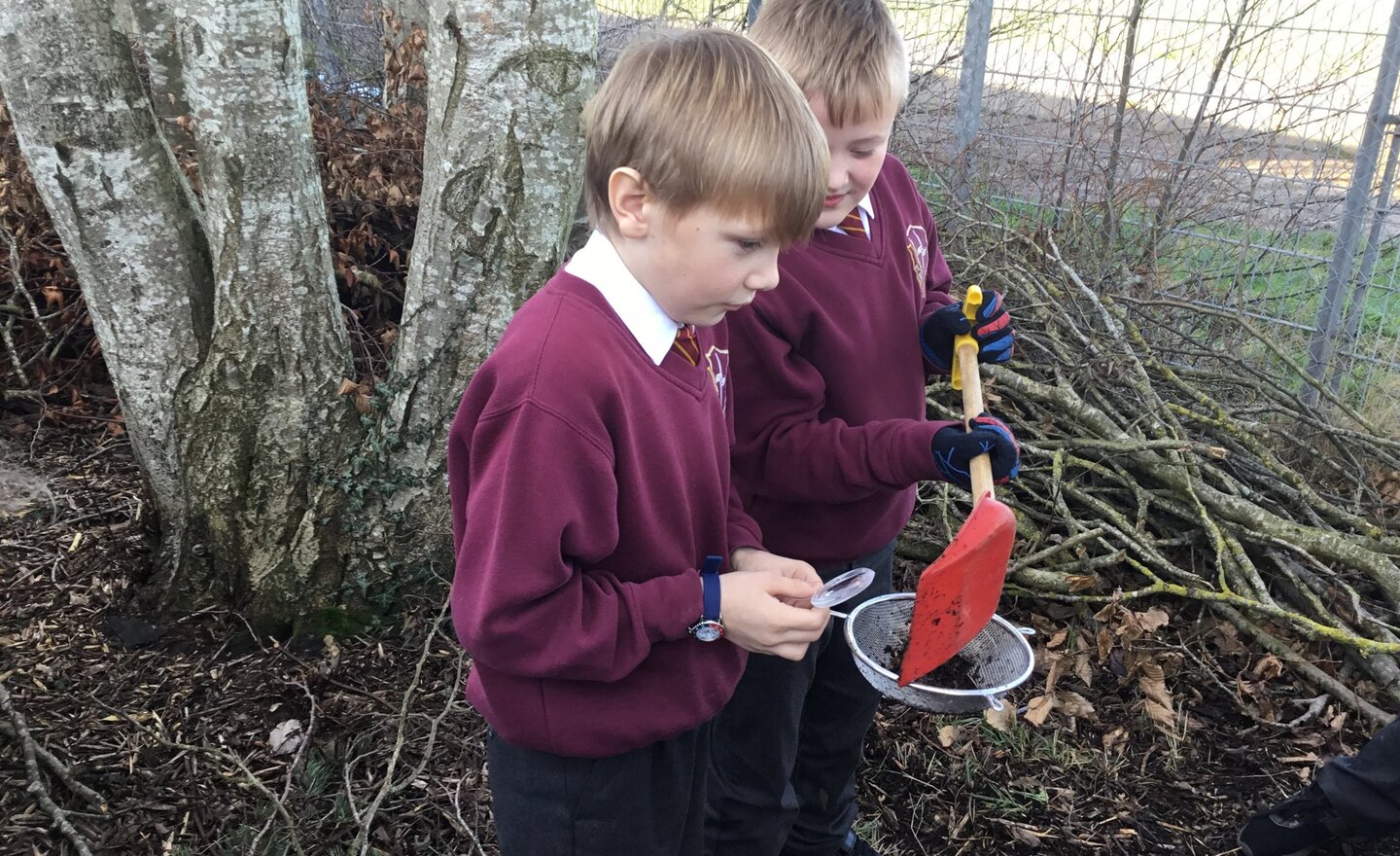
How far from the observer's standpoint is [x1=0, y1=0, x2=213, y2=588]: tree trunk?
2.39 m

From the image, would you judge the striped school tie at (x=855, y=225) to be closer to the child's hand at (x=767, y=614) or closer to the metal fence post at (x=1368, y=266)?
the child's hand at (x=767, y=614)

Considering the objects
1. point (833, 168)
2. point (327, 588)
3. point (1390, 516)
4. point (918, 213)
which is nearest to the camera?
point (833, 168)

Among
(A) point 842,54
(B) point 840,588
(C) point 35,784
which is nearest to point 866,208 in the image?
(A) point 842,54

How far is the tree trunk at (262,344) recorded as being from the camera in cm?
243

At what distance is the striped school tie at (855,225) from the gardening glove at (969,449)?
0.40 metres

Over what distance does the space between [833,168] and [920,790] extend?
1825 millimetres

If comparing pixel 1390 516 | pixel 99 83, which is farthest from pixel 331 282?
pixel 1390 516

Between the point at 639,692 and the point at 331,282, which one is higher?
the point at 331,282

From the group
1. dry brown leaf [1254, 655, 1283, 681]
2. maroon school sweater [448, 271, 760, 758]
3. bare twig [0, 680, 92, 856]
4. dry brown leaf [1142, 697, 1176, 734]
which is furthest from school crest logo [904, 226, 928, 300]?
bare twig [0, 680, 92, 856]

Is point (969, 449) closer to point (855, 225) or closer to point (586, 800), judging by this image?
point (855, 225)

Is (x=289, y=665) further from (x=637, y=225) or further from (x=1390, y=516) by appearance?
(x=1390, y=516)

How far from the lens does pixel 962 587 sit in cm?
171

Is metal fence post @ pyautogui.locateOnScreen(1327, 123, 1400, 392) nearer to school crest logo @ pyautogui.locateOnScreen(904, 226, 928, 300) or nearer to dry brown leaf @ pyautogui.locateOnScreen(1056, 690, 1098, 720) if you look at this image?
dry brown leaf @ pyautogui.locateOnScreen(1056, 690, 1098, 720)

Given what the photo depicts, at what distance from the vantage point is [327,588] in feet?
9.41
